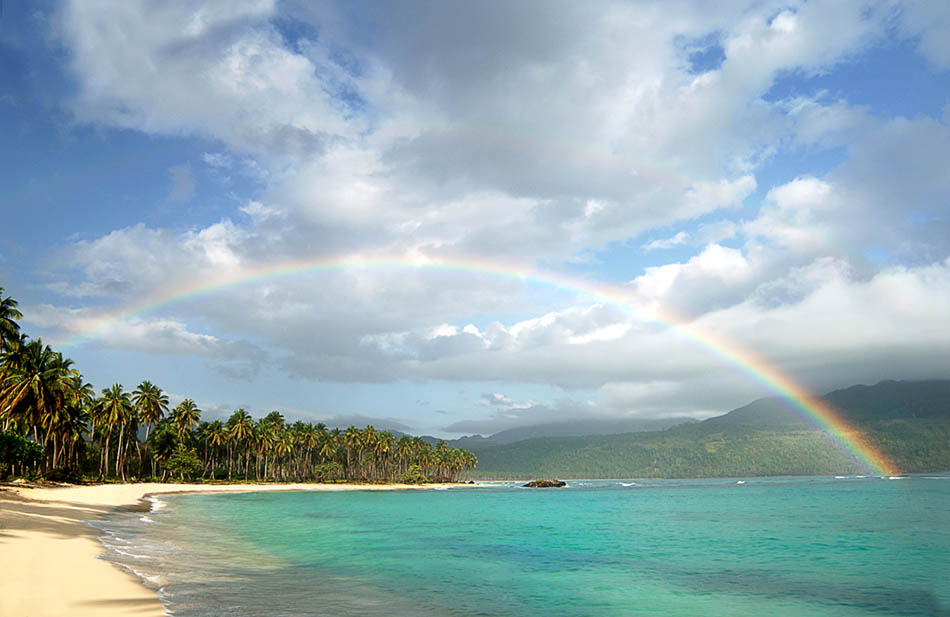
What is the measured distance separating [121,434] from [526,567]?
317ft

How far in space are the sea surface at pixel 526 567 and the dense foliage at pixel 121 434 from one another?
24289mm

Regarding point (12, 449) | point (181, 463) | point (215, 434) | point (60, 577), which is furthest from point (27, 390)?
point (215, 434)

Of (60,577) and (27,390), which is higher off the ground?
(27,390)

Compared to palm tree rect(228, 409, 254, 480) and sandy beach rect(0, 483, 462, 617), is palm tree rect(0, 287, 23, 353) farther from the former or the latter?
palm tree rect(228, 409, 254, 480)

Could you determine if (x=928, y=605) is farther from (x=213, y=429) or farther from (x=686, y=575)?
(x=213, y=429)

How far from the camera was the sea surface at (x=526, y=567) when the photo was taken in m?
19.6

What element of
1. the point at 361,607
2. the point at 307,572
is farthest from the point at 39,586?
the point at 307,572

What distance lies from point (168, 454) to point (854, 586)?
125 m

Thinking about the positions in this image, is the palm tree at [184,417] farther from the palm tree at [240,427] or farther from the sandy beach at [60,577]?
the sandy beach at [60,577]

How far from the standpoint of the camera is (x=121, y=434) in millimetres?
102812

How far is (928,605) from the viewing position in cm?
2131

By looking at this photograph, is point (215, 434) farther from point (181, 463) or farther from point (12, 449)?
point (12, 449)

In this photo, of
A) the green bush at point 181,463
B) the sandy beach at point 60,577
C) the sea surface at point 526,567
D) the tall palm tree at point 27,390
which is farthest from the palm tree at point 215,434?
the sandy beach at point 60,577

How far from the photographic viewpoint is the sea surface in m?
19.6
